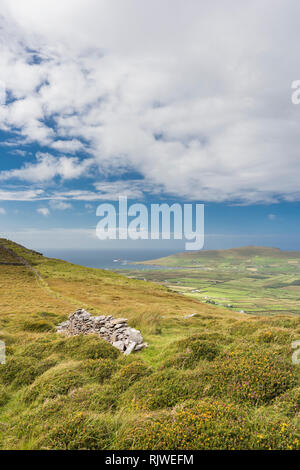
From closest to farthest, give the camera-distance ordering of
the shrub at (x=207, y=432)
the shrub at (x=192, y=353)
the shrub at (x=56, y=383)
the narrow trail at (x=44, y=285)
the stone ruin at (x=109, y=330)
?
the shrub at (x=207, y=432)
the shrub at (x=56, y=383)
the shrub at (x=192, y=353)
the stone ruin at (x=109, y=330)
the narrow trail at (x=44, y=285)

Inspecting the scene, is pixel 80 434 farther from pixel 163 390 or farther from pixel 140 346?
pixel 140 346

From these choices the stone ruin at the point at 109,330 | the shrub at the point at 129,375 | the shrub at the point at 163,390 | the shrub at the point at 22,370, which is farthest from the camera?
the stone ruin at the point at 109,330

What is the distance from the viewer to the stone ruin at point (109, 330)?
12.1 meters

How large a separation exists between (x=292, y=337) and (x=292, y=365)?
3.31 metres

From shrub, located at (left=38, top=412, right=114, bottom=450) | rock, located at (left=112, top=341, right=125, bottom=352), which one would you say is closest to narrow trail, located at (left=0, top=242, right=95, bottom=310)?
rock, located at (left=112, top=341, right=125, bottom=352)

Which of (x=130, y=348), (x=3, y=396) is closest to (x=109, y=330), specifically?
(x=130, y=348)

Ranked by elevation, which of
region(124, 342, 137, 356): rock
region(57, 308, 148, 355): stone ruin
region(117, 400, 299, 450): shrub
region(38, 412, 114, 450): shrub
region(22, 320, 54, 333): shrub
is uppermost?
region(117, 400, 299, 450): shrub

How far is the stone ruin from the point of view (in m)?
12.1

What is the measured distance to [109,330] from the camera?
14.4 m

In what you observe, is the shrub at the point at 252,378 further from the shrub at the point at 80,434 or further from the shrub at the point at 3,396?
the shrub at the point at 3,396

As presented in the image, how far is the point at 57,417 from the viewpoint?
18.6 feet

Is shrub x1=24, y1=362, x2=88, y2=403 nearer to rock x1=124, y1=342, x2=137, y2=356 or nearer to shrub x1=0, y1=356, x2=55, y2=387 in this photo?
shrub x1=0, y1=356, x2=55, y2=387

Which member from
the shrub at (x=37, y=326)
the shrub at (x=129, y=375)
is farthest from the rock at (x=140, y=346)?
the shrub at (x=37, y=326)
